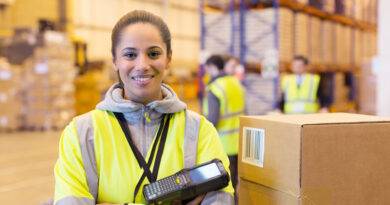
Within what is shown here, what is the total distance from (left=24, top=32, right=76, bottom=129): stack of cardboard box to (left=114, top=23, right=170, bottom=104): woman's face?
1059cm

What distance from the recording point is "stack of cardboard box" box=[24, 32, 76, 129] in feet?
39.1

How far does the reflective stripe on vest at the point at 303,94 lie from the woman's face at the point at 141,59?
505 centimetres

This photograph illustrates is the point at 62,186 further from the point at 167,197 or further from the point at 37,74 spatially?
the point at 37,74

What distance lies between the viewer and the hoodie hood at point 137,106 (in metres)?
1.77

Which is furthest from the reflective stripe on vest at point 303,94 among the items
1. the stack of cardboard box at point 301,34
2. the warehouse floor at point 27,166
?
the warehouse floor at point 27,166

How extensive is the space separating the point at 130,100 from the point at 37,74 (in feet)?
35.2

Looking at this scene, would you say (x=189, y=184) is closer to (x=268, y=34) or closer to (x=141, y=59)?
(x=141, y=59)

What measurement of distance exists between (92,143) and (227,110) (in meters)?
3.44

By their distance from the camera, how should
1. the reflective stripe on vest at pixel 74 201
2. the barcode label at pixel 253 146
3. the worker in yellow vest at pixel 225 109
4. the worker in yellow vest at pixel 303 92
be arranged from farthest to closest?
the worker in yellow vest at pixel 303 92
the worker in yellow vest at pixel 225 109
the barcode label at pixel 253 146
the reflective stripe on vest at pixel 74 201

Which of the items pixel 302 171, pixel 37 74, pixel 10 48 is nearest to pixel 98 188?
pixel 302 171

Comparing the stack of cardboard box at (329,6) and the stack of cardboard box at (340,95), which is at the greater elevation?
the stack of cardboard box at (329,6)

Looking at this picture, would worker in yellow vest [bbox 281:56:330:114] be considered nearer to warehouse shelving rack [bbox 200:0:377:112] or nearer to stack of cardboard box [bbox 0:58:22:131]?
warehouse shelving rack [bbox 200:0:377:112]

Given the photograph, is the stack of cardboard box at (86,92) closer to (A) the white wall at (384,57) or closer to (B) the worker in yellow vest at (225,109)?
(B) the worker in yellow vest at (225,109)

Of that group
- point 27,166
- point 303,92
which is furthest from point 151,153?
point 27,166
